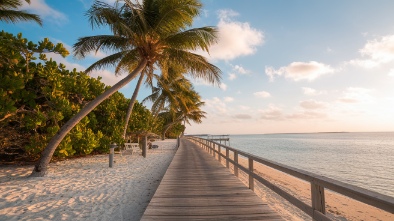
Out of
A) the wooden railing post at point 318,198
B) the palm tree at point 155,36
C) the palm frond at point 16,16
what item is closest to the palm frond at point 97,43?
the palm tree at point 155,36

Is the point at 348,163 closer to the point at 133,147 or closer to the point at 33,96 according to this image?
the point at 133,147

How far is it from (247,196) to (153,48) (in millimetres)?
8046

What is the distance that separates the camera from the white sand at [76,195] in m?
4.56

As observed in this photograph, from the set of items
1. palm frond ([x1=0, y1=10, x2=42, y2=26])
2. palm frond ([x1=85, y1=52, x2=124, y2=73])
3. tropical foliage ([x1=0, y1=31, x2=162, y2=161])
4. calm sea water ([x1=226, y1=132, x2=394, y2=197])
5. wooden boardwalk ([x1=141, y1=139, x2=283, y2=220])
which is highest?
palm frond ([x1=0, y1=10, x2=42, y2=26])

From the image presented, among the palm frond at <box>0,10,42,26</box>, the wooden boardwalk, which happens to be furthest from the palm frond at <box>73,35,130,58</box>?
the wooden boardwalk

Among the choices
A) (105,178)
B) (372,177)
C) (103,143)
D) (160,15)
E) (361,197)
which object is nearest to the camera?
(361,197)

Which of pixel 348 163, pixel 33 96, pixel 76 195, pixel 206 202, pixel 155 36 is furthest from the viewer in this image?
pixel 348 163

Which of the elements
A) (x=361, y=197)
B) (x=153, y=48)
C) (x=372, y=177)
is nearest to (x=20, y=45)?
(x=153, y=48)

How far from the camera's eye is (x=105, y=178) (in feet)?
26.4

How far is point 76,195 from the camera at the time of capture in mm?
5875

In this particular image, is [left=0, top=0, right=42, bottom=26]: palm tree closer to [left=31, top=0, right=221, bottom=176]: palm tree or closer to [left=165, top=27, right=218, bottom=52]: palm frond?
[left=31, top=0, right=221, bottom=176]: palm tree

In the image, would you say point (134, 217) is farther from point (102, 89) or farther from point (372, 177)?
point (372, 177)

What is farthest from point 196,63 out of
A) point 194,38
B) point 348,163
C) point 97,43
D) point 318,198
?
point 348,163

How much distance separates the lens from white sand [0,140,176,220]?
456 centimetres
